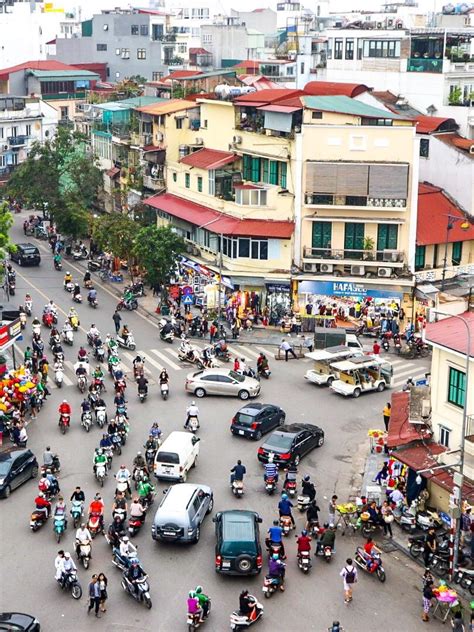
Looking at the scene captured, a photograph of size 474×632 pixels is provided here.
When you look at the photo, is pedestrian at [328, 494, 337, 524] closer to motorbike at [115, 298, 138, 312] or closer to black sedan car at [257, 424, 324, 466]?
black sedan car at [257, 424, 324, 466]

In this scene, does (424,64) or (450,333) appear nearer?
(450,333)

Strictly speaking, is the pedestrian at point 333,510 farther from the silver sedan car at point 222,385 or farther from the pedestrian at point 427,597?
the silver sedan car at point 222,385

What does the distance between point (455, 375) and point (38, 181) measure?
169 feet

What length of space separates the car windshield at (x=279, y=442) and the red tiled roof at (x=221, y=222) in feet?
65.8

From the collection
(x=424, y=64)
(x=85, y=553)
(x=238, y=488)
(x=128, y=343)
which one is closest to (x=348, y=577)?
(x=238, y=488)

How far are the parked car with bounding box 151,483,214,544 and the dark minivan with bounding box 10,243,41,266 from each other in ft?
133

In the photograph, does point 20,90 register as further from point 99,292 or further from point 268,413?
point 268,413

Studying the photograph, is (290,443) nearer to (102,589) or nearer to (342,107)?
(102,589)

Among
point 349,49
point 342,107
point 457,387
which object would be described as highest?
point 349,49

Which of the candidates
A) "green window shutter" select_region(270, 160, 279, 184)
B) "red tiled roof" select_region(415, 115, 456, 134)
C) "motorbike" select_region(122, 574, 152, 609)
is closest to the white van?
"motorbike" select_region(122, 574, 152, 609)

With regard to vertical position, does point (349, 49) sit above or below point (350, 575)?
above

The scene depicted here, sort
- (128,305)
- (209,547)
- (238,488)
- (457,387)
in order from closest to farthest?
(209,547)
(457,387)
(238,488)
(128,305)

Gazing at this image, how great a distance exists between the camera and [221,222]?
56.3m

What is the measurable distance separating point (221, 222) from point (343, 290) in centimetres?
855
